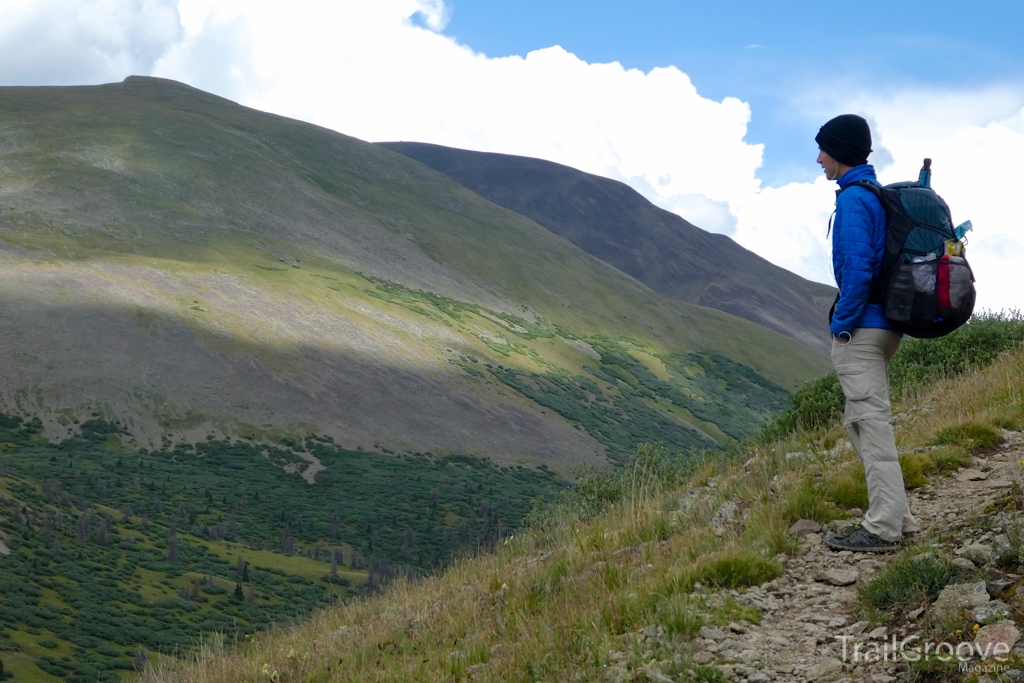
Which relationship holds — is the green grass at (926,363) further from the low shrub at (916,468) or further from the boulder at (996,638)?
the boulder at (996,638)

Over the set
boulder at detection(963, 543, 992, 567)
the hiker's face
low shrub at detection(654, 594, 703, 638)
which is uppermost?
the hiker's face

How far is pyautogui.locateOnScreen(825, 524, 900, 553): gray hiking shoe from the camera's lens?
535 centimetres

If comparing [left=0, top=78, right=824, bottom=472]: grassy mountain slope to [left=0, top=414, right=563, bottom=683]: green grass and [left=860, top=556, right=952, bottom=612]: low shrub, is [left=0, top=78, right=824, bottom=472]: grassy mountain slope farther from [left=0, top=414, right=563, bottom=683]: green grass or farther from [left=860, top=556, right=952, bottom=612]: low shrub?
[left=860, top=556, right=952, bottom=612]: low shrub

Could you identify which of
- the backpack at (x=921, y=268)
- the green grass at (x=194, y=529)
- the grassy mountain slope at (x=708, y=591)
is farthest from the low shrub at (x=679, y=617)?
the green grass at (x=194, y=529)

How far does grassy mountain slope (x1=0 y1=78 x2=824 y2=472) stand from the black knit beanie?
60.6 meters

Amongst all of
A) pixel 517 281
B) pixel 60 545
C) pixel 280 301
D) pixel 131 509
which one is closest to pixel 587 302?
pixel 517 281

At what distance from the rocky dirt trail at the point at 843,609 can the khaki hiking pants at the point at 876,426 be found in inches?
8.6

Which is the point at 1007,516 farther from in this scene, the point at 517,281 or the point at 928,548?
the point at 517,281

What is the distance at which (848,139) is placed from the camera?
5.71m

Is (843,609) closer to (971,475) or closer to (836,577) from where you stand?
(836,577)

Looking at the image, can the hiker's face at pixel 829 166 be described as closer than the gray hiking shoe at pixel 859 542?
No

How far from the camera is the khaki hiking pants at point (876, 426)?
532 cm

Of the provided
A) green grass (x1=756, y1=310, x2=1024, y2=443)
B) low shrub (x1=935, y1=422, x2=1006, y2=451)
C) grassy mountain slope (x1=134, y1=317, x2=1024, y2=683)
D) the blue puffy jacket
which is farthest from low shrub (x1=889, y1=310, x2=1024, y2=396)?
the blue puffy jacket

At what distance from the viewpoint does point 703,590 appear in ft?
17.2
